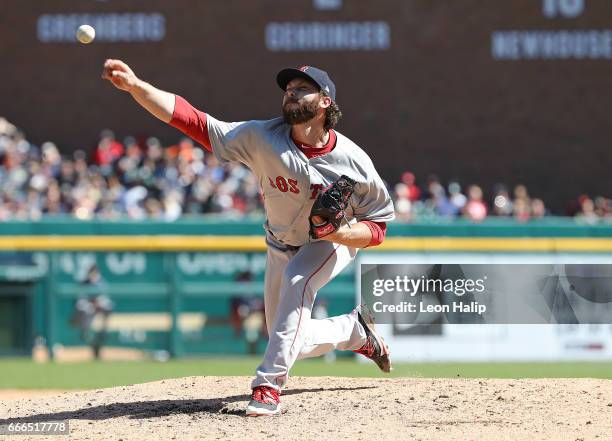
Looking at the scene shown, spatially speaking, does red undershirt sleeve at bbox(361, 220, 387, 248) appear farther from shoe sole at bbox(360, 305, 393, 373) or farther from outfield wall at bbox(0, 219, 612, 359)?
outfield wall at bbox(0, 219, 612, 359)

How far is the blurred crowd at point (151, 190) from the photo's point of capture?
46.9 feet

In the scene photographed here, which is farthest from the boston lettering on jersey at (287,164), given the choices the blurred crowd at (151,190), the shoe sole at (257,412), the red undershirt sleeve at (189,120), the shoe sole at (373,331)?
the blurred crowd at (151,190)

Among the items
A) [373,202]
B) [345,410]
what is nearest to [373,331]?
[345,410]

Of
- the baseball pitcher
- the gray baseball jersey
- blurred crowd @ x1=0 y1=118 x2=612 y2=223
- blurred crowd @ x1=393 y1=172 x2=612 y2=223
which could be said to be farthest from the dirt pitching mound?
blurred crowd @ x1=393 y1=172 x2=612 y2=223

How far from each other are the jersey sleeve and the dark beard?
18.0 inches

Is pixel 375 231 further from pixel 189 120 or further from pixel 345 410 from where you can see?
pixel 189 120

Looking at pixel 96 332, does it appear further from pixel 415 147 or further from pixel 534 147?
pixel 534 147

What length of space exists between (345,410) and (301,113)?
1.54 metres

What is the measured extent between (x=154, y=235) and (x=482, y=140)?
8882 mm

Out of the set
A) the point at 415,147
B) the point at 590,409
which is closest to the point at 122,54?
the point at 415,147

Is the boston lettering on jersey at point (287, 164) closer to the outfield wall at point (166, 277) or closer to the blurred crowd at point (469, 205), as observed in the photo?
the outfield wall at point (166, 277)

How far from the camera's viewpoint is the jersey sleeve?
5.79 metres

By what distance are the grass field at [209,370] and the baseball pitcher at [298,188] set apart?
354cm

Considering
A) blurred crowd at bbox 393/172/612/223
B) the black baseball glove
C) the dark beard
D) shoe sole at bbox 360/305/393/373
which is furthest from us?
blurred crowd at bbox 393/172/612/223
